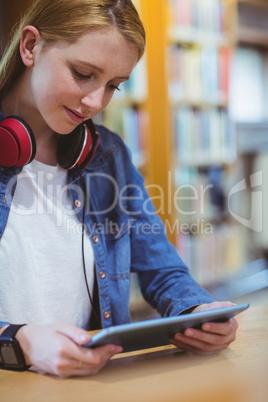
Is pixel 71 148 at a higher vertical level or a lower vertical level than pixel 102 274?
higher

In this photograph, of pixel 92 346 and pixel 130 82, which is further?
pixel 130 82

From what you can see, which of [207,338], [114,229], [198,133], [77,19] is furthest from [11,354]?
[198,133]

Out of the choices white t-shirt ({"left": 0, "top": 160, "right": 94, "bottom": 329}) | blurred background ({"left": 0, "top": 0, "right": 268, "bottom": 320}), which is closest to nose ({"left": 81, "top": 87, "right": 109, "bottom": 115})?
white t-shirt ({"left": 0, "top": 160, "right": 94, "bottom": 329})

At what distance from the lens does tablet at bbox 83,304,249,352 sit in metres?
0.67

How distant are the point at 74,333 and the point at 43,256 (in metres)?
0.39

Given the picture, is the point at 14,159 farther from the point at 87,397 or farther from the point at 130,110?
the point at 130,110

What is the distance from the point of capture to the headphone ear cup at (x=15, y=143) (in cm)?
96

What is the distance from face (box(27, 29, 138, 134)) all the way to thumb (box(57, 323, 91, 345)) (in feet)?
1.54

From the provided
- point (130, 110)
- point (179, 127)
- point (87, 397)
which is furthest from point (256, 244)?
point (87, 397)

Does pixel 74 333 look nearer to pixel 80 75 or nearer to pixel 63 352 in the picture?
pixel 63 352

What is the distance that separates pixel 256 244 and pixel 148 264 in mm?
3224

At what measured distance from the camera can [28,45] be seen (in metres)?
1.02

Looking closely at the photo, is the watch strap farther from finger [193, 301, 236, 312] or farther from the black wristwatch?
finger [193, 301, 236, 312]

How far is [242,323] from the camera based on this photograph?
1.05 metres
